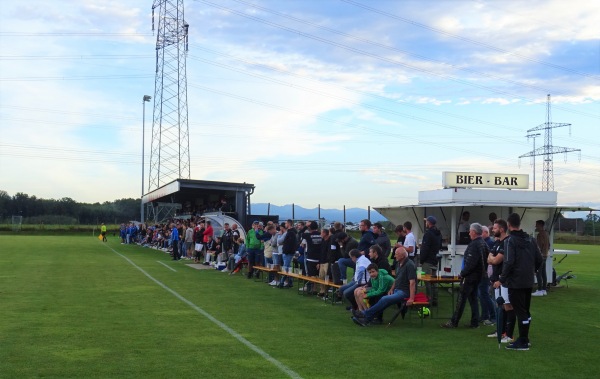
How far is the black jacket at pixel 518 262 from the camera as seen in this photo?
8641mm

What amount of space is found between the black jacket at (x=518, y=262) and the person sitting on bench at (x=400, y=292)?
2.09 meters

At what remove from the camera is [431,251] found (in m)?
13.0

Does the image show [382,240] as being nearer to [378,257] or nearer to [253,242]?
[378,257]

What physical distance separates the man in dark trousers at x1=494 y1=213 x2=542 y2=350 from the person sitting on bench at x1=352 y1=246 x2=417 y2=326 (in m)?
2.05

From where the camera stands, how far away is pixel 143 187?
200 ft

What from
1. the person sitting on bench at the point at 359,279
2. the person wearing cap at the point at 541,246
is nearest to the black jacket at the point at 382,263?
the person sitting on bench at the point at 359,279

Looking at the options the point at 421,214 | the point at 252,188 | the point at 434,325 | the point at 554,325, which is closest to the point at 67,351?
the point at 434,325

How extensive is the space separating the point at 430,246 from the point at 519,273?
14.1 feet

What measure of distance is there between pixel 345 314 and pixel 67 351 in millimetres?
5355

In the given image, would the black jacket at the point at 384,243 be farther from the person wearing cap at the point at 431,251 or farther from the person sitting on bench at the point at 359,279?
the person sitting on bench at the point at 359,279

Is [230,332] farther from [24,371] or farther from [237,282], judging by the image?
[237,282]

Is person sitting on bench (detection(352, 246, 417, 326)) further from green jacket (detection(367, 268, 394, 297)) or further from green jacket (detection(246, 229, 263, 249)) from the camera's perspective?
green jacket (detection(246, 229, 263, 249))

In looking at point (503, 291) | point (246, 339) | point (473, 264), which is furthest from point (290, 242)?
point (503, 291)

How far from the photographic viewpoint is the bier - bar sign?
18.0 meters
